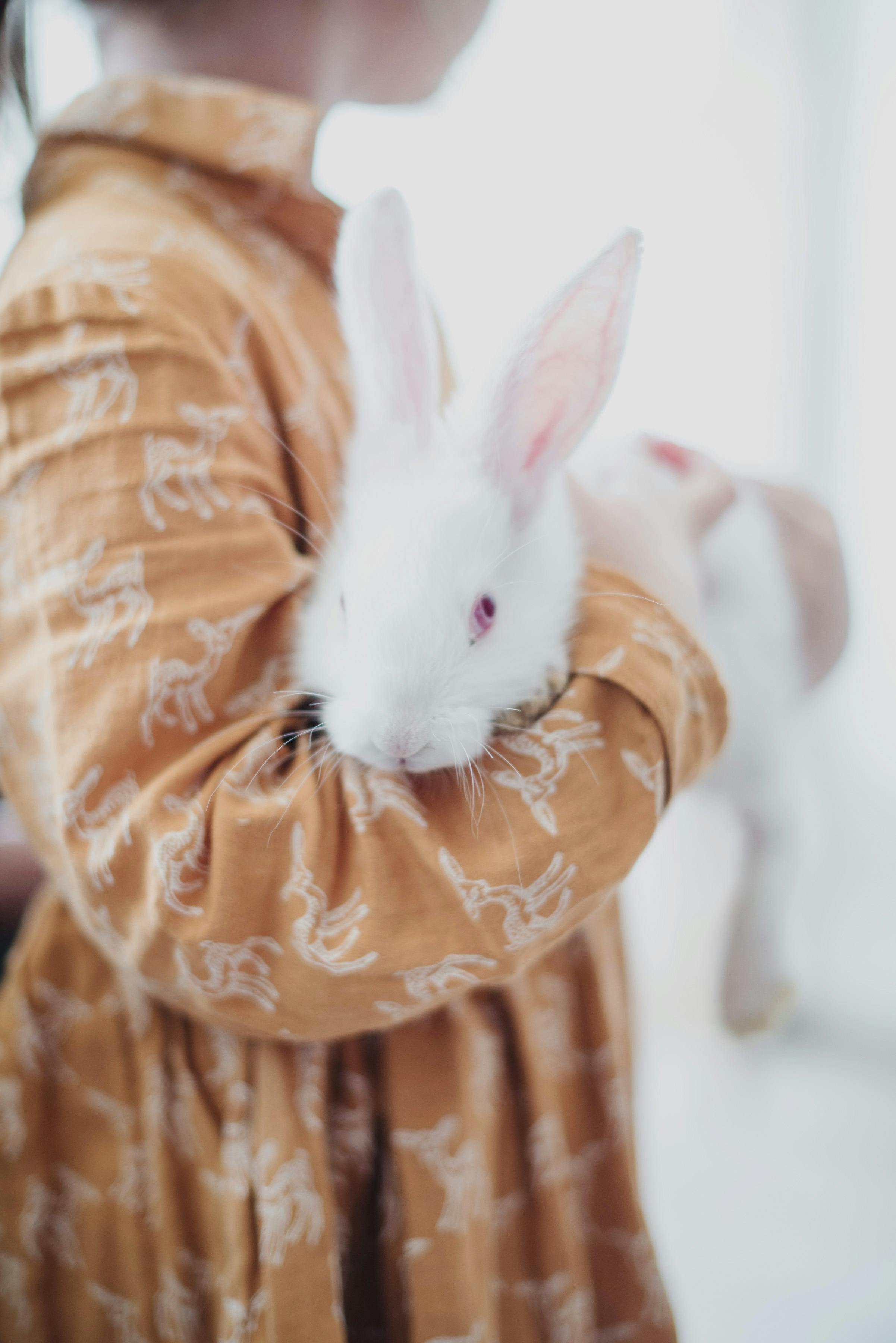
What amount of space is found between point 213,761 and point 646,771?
0.26 m

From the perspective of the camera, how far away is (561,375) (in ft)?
1.68

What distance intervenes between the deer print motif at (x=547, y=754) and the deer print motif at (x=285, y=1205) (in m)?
0.28

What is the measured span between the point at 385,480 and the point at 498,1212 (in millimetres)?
553

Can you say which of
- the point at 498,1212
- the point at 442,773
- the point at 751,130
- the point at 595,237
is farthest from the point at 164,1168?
the point at 751,130

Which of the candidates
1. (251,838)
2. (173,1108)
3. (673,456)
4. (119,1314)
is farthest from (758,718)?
(119,1314)

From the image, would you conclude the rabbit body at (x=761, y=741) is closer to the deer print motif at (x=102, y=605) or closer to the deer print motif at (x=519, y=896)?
the deer print motif at (x=519, y=896)

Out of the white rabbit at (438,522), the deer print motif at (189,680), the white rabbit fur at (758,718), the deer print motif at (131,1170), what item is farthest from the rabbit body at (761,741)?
the deer print motif at (131,1170)

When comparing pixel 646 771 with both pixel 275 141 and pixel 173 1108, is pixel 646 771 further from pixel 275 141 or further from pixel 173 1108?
pixel 275 141

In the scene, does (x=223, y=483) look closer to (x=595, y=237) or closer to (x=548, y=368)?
(x=548, y=368)

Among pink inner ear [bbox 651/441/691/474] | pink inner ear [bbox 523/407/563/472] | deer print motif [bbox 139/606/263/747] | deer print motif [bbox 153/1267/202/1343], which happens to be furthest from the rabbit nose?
deer print motif [bbox 153/1267/202/1343]

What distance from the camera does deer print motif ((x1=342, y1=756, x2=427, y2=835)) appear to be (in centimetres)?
47

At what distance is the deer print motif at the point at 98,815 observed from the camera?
47 centimetres

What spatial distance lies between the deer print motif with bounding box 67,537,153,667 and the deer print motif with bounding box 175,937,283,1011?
0.59 ft

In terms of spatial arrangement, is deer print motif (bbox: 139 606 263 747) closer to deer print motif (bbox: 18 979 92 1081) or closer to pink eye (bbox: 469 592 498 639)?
pink eye (bbox: 469 592 498 639)
